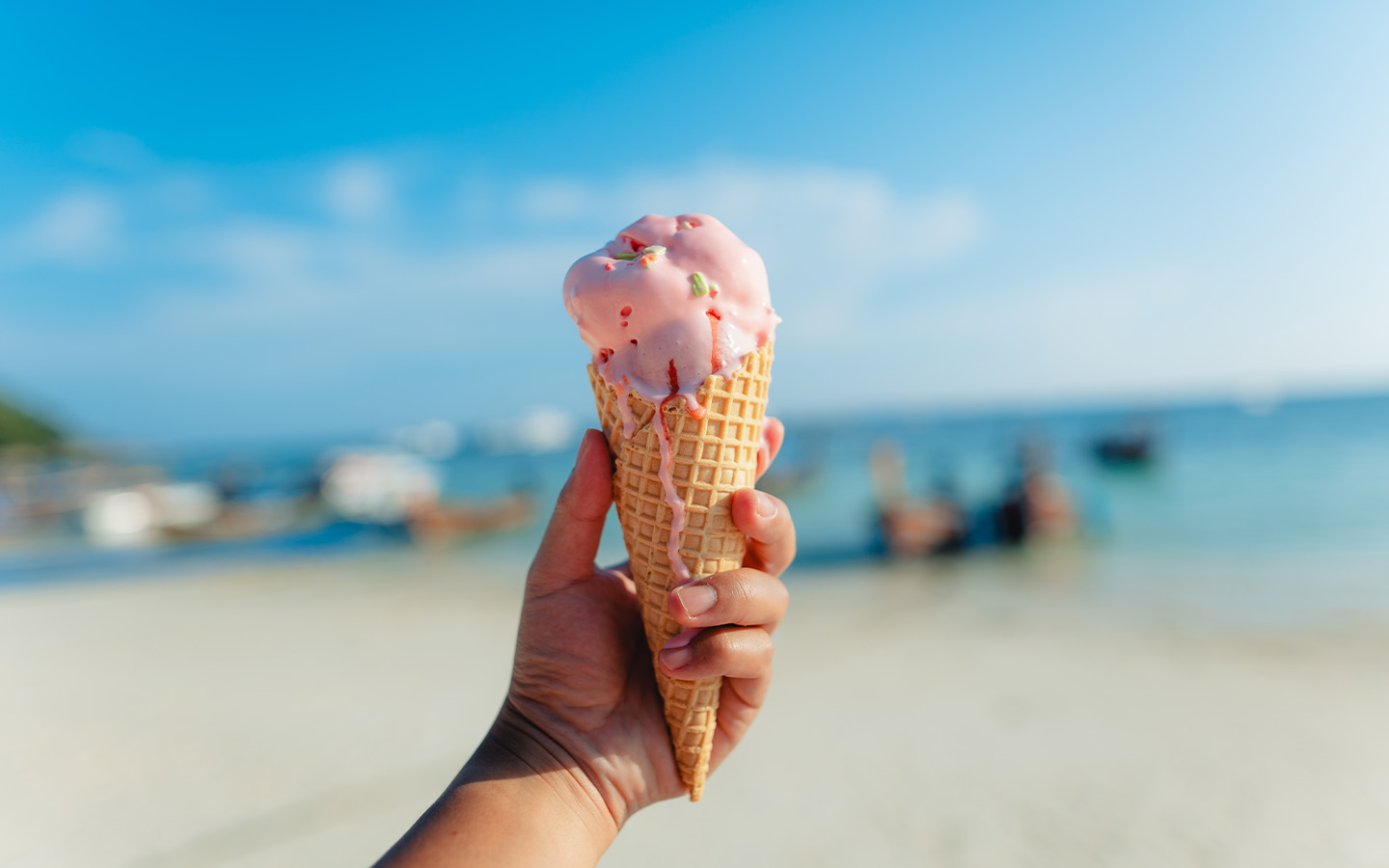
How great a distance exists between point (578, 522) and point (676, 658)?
48 cm

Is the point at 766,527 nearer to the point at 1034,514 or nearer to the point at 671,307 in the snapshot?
the point at 671,307

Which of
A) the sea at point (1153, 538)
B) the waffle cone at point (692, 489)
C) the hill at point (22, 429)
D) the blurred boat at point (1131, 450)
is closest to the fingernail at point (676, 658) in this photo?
the waffle cone at point (692, 489)

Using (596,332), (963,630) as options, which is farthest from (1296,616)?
(596,332)

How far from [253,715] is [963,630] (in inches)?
283

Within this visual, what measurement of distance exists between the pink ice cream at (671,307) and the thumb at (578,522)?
227 millimetres

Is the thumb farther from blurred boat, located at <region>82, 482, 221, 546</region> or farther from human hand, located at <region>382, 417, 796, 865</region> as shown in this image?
blurred boat, located at <region>82, 482, 221, 546</region>

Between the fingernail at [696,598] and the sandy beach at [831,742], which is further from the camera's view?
the sandy beach at [831,742]

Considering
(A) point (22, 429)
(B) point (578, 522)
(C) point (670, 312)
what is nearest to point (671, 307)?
(C) point (670, 312)

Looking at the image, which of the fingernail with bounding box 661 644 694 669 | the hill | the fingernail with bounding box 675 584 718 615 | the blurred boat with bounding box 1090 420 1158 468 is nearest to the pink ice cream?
the fingernail with bounding box 675 584 718 615

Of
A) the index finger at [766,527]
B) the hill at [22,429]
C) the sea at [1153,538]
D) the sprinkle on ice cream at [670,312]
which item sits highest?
the hill at [22,429]

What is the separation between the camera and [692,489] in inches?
81.4

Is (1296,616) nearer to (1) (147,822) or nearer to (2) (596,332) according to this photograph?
(2) (596,332)

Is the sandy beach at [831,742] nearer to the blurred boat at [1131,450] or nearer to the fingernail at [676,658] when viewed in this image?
the fingernail at [676,658]

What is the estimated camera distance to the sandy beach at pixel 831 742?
4.21 meters
